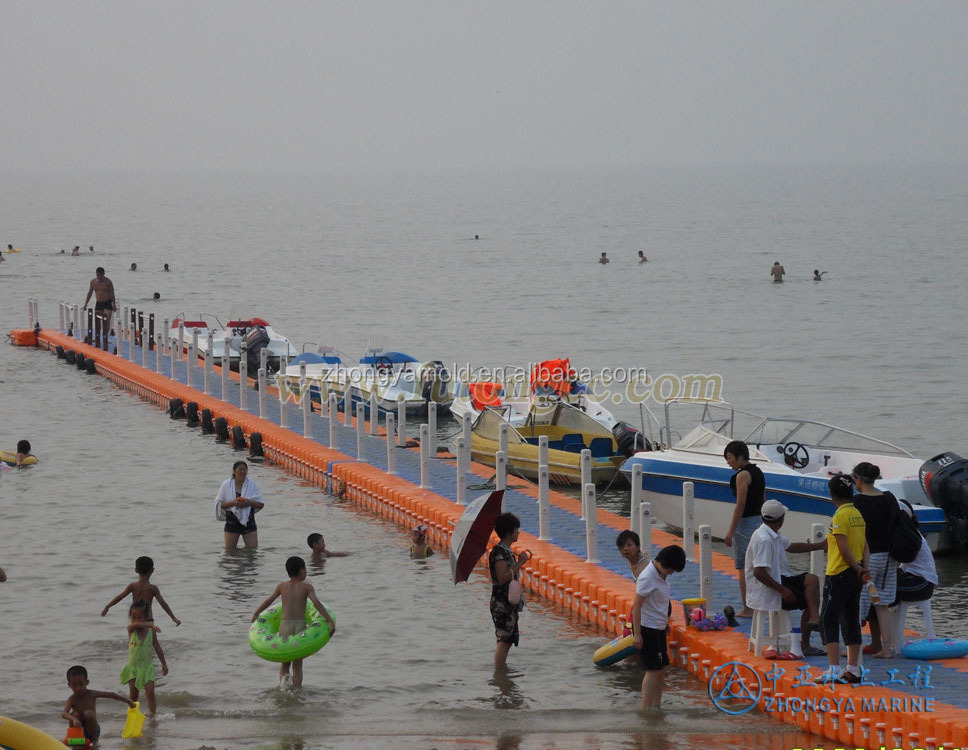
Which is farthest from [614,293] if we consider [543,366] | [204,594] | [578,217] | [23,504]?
[578,217]

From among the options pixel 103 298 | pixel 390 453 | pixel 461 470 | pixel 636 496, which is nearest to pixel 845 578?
pixel 636 496

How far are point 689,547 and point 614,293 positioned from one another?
189ft

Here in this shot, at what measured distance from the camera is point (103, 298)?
37.2 m

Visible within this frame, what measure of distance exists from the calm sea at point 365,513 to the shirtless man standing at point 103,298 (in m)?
1.72

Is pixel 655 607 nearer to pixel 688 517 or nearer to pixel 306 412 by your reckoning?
pixel 688 517

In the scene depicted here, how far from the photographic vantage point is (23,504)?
22672mm

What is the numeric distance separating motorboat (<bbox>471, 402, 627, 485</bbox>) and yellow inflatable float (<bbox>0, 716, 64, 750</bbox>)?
1387cm

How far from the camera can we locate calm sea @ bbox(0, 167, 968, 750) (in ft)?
42.5

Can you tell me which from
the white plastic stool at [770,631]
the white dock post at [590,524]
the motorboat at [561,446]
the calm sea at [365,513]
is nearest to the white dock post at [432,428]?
the motorboat at [561,446]

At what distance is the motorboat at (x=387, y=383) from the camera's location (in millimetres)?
30500

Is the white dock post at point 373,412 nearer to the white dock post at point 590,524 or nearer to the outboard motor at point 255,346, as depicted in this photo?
the white dock post at point 590,524

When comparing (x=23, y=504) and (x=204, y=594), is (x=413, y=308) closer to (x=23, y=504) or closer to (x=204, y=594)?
(x=23, y=504)

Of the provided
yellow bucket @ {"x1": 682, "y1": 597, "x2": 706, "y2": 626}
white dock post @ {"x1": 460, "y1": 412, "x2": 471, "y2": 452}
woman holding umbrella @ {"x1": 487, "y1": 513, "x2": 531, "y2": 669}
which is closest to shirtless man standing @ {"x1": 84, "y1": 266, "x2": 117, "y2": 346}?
white dock post @ {"x1": 460, "y1": 412, "x2": 471, "y2": 452}

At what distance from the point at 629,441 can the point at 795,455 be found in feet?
14.1
